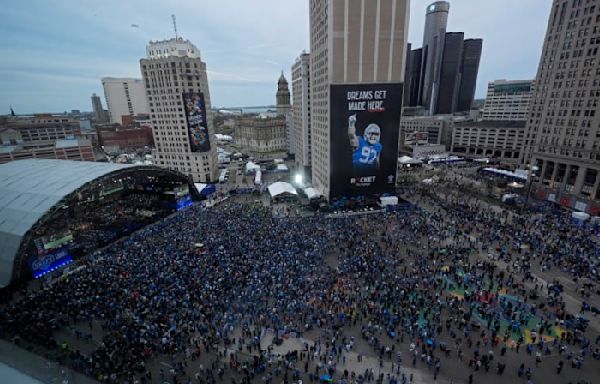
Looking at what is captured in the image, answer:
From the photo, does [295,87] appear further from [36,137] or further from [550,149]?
[36,137]

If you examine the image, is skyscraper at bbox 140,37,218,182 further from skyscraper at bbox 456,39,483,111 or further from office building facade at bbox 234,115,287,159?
skyscraper at bbox 456,39,483,111

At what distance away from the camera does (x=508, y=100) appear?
109500 mm

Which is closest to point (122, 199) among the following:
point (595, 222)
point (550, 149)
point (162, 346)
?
point (162, 346)

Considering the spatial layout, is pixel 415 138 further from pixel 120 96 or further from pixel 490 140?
pixel 120 96

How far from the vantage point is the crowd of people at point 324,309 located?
676 inches

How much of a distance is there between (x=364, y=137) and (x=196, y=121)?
126ft

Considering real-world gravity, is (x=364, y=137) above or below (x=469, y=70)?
below

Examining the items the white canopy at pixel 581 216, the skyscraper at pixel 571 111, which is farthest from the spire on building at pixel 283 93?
the white canopy at pixel 581 216

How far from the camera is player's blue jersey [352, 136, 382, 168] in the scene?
45.2 m

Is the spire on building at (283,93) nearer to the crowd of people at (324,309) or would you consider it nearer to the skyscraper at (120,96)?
the crowd of people at (324,309)

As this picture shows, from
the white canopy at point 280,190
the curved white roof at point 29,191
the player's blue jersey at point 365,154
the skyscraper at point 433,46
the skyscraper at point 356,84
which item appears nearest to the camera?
the curved white roof at point 29,191

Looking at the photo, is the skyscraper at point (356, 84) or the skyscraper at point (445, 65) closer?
the skyscraper at point (356, 84)

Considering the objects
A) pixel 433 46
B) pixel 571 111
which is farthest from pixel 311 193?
pixel 433 46

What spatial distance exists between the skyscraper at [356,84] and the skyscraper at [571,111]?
101ft
